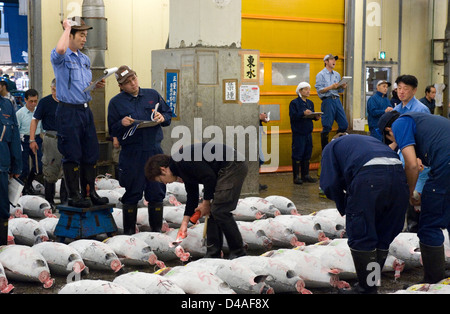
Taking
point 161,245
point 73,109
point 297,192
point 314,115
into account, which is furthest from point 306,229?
point 314,115

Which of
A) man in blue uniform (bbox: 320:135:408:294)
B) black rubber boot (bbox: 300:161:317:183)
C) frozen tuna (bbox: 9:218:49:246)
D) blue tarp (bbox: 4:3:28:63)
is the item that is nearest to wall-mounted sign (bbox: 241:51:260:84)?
black rubber boot (bbox: 300:161:317:183)

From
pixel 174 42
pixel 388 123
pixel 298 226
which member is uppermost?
pixel 174 42

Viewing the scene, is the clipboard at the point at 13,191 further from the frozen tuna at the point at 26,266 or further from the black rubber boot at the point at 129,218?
the black rubber boot at the point at 129,218

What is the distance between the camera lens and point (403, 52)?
1511cm

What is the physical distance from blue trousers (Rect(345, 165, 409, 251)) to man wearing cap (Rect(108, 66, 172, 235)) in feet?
9.58

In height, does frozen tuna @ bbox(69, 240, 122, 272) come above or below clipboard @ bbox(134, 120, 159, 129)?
below

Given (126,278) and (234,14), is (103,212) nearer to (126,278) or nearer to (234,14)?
(126,278)

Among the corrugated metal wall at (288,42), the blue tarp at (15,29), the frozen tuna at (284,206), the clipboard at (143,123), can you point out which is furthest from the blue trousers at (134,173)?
the blue tarp at (15,29)

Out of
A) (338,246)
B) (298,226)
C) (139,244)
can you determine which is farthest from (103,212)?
(338,246)

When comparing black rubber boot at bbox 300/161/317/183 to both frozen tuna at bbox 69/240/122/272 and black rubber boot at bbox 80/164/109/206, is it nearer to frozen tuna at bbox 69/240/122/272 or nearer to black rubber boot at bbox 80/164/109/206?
black rubber boot at bbox 80/164/109/206

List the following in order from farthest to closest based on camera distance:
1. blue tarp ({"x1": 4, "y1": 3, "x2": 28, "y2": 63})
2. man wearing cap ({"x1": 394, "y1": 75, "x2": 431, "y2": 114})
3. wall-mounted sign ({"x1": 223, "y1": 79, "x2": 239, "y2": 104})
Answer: blue tarp ({"x1": 4, "y1": 3, "x2": 28, "y2": 63}) < wall-mounted sign ({"x1": 223, "y1": 79, "x2": 239, "y2": 104}) < man wearing cap ({"x1": 394, "y1": 75, "x2": 431, "y2": 114})

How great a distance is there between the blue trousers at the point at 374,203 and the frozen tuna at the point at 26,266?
2524mm

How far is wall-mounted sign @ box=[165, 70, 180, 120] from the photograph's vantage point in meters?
10.1

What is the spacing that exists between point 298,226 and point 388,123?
213 cm
